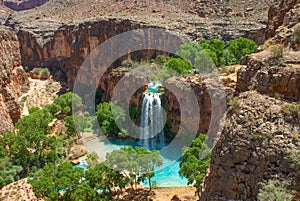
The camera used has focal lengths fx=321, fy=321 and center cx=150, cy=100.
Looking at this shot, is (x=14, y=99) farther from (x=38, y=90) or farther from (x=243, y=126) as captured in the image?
(x=243, y=126)

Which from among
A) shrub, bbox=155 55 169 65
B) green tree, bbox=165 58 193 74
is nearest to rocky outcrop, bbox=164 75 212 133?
green tree, bbox=165 58 193 74

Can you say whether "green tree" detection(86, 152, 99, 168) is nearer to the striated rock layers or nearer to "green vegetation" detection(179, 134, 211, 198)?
"green vegetation" detection(179, 134, 211, 198)

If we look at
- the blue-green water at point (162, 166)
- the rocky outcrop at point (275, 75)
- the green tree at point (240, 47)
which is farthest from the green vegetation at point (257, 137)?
the green tree at point (240, 47)

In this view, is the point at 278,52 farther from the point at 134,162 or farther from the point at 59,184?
the point at 59,184

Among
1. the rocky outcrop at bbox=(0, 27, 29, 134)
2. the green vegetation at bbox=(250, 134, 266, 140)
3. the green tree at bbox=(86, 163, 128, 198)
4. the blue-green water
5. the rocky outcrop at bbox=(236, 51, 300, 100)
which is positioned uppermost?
the rocky outcrop at bbox=(236, 51, 300, 100)

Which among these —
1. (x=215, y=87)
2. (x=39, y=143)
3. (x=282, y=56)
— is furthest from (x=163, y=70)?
(x=282, y=56)

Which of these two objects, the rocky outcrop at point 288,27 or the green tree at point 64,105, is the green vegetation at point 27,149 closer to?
the green tree at point 64,105

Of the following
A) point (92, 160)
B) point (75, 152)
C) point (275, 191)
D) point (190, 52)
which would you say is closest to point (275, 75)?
point (275, 191)
